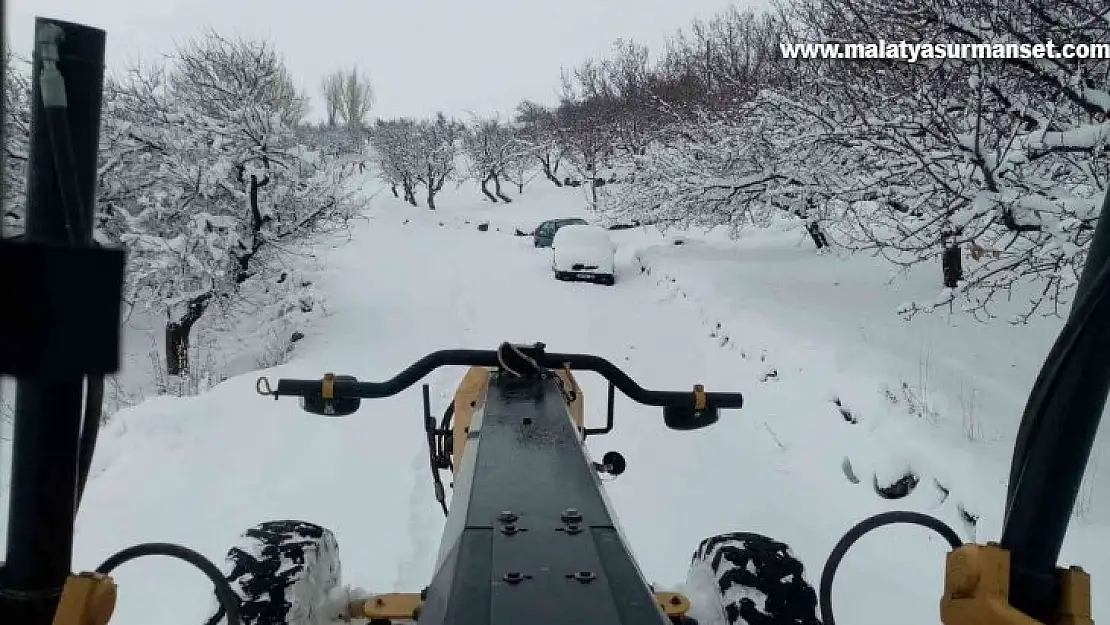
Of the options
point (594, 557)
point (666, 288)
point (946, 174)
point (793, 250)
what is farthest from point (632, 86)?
point (594, 557)

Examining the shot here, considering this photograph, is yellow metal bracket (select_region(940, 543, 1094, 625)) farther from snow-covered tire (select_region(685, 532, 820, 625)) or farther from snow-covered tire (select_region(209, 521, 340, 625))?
snow-covered tire (select_region(209, 521, 340, 625))

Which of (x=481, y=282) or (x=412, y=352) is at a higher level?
(x=481, y=282)

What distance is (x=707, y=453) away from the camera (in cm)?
689

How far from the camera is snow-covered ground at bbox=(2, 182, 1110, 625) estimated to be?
15.0 ft

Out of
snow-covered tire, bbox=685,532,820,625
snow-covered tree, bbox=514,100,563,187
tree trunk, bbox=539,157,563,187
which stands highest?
snow-covered tree, bbox=514,100,563,187

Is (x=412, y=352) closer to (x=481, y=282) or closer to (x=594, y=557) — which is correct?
(x=481, y=282)

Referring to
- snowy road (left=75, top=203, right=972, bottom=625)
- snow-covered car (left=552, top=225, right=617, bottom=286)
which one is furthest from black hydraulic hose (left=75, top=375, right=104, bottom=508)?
snow-covered car (left=552, top=225, right=617, bottom=286)

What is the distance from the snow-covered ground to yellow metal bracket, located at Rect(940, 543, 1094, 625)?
3.35 m

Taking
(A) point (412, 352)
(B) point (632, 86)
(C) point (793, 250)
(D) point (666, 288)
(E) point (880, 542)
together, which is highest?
(B) point (632, 86)

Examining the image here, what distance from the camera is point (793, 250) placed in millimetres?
18359

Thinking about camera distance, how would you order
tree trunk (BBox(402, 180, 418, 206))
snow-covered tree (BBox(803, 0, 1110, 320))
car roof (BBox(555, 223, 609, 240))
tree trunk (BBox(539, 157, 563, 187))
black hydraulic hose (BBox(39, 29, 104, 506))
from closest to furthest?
black hydraulic hose (BBox(39, 29, 104, 506)) → snow-covered tree (BBox(803, 0, 1110, 320)) → car roof (BBox(555, 223, 609, 240)) → tree trunk (BBox(539, 157, 563, 187)) → tree trunk (BBox(402, 180, 418, 206))

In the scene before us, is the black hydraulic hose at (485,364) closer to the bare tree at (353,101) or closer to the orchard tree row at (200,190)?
the orchard tree row at (200,190)

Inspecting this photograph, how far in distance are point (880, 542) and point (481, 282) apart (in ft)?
50.1

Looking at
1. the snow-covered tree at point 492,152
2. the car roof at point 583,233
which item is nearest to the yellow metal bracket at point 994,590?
the car roof at point 583,233
